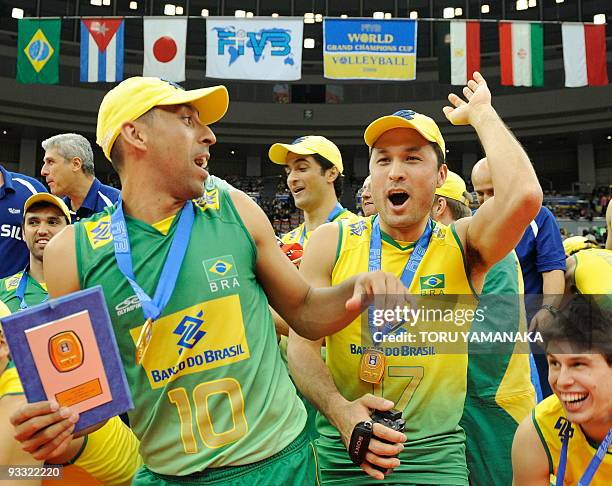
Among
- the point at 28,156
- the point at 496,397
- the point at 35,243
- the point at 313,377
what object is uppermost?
the point at 28,156

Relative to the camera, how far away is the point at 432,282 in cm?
230

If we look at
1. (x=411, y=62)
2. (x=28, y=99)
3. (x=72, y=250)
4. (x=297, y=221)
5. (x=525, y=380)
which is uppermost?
(x=28, y=99)

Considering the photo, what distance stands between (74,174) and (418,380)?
12.8 feet

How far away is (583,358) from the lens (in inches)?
82.7

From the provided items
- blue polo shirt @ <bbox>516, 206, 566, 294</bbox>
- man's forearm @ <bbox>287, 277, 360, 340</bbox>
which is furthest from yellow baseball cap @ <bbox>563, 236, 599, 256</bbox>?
man's forearm @ <bbox>287, 277, 360, 340</bbox>

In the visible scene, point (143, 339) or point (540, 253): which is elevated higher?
point (540, 253)

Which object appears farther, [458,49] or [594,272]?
[458,49]

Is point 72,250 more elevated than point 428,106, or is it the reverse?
point 428,106

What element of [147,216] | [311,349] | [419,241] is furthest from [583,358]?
[147,216]

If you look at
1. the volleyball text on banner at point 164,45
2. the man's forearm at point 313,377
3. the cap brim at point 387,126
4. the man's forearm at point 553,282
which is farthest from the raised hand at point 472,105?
the volleyball text on banner at point 164,45

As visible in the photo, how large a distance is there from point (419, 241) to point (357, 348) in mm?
498

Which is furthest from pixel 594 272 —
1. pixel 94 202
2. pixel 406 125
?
pixel 94 202

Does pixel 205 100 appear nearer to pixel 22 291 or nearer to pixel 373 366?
pixel 373 366

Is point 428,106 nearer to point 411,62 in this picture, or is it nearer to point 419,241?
point 411,62
